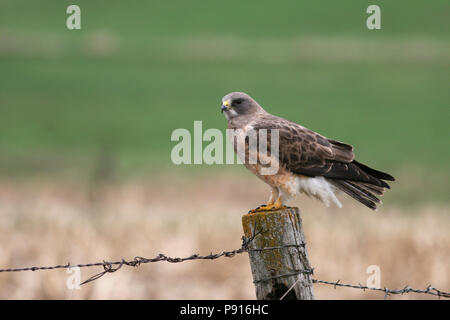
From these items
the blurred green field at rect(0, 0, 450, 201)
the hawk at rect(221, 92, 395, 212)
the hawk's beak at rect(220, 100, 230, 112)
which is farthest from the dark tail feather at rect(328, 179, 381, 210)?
the blurred green field at rect(0, 0, 450, 201)

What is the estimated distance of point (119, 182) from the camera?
16625mm

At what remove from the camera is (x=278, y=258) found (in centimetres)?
433

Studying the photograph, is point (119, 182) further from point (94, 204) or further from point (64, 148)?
point (64, 148)

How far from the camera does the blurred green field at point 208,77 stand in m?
21.6

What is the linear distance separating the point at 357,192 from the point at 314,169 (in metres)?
0.38

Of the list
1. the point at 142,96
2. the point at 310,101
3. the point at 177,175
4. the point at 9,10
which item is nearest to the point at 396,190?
the point at 177,175

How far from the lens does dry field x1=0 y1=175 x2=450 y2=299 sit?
8.23 m

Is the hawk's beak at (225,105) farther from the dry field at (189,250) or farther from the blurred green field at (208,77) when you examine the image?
the blurred green field at (208,77)

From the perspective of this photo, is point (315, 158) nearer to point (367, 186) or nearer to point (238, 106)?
point (367, 186)

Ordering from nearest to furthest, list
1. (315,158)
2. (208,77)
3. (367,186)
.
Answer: (315,158), (367,186), (208,77)

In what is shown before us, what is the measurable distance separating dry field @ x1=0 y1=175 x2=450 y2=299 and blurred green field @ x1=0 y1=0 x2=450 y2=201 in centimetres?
596

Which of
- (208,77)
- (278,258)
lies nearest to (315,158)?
(278,258)

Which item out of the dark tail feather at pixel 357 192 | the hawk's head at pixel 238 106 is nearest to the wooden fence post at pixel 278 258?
the dark tail feather at pixel 357 192

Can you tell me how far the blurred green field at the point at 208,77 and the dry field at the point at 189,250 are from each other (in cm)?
596
